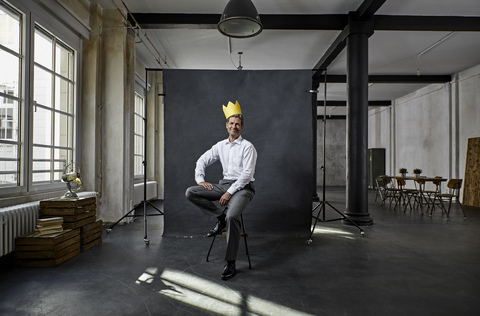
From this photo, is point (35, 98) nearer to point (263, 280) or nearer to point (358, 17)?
point (263, 280)

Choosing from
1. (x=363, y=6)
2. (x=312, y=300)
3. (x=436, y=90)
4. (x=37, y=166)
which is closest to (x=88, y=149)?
(x=37, y=166)

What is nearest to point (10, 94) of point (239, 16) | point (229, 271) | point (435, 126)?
point (239, 16)

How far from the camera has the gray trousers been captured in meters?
3.13

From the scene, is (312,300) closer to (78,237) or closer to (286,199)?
(286,199)

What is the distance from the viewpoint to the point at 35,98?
410cm

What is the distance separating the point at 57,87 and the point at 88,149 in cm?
113

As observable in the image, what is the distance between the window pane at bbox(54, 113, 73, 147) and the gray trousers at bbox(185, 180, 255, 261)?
2541 mm

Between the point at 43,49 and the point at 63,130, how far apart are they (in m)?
1.21

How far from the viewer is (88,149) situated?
17.3ft

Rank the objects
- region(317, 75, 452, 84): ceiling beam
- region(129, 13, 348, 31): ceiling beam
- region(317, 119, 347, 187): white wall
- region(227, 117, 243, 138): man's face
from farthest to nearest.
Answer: region(317, 119, 347, 187): white wall, region(317, 75, 452, 84): ceiling beam, region(129, 13, 348, 31): ceiling beam, region(227, 117, 243, 138): man's face

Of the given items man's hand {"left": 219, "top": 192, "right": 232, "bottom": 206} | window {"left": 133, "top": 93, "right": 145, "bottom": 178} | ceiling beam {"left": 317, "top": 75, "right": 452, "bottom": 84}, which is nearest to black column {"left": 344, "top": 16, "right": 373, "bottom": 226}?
man's hand {"left": 219, "top": 192, "right": 232, "bottom": 206}

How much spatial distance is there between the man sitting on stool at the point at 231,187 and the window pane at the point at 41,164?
224 cm

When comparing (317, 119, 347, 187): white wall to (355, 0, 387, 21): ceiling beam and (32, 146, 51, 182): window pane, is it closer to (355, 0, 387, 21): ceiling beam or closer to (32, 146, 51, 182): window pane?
(355, 0, 387, 21): ceiling beam

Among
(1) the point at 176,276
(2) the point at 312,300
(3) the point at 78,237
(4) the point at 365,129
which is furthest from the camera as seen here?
(4) the point at 365,129
